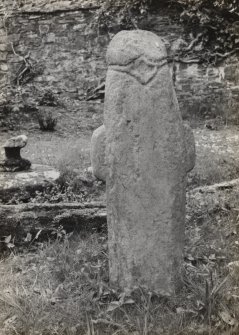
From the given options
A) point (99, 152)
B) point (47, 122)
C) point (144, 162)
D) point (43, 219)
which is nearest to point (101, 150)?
point (99, 152)

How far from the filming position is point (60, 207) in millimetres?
5301

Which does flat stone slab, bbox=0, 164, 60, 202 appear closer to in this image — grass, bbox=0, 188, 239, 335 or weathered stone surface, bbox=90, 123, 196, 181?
grass, bbox=0, 188, 239, 335

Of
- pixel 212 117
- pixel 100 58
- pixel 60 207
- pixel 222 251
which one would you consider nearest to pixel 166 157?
pixel 222 251

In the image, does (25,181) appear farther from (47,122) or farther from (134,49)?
(47,122)

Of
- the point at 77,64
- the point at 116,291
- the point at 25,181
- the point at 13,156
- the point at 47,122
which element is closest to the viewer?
the point at 116,291

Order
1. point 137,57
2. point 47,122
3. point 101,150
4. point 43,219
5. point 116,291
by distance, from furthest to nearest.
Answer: point 47,122 < point 43,219 < point 116,291 < point 101,150 < point 137,57

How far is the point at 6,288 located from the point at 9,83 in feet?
26.8

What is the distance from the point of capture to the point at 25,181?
6113 mm

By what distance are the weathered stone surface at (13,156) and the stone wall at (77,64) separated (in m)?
4.91

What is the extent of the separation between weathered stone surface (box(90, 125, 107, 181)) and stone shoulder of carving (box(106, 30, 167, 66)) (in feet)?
1.52

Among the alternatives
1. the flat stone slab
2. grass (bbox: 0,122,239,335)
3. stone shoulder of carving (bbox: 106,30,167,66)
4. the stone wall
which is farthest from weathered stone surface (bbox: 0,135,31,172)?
the stone wall

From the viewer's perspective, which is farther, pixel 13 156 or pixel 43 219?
pixel 13 156

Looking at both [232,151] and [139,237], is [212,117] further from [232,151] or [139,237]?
[139,237]

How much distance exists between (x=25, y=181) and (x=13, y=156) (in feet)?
1.57
